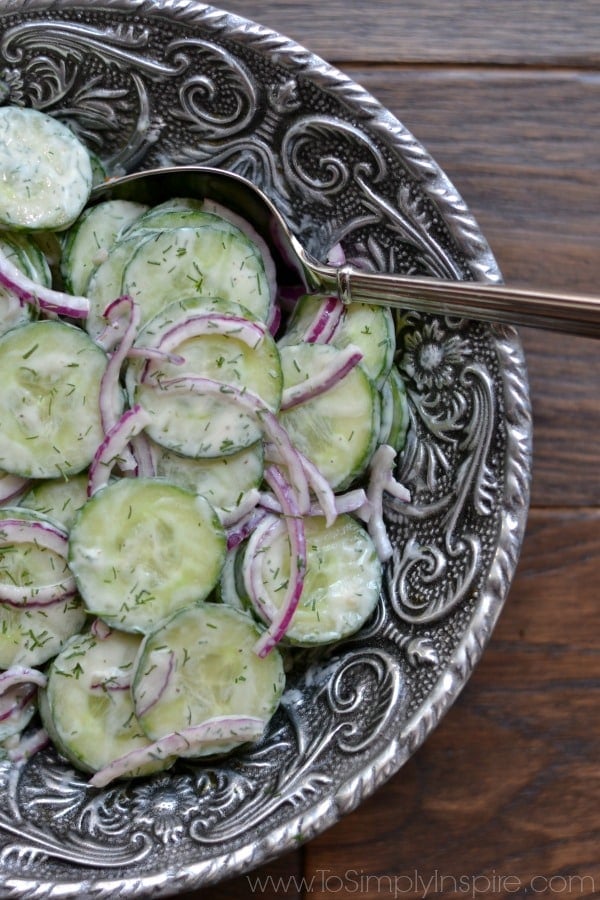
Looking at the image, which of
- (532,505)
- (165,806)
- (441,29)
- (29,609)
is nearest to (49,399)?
(29,609)

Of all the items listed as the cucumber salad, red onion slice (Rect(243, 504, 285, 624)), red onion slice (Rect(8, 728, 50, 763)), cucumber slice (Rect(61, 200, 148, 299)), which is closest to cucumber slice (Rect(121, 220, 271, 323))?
the cucumber salad

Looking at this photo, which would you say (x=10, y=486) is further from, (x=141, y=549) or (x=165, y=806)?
(x=165, y=806)

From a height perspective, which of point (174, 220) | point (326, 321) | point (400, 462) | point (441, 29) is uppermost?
point (441, 29)

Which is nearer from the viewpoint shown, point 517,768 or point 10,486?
point 10,486

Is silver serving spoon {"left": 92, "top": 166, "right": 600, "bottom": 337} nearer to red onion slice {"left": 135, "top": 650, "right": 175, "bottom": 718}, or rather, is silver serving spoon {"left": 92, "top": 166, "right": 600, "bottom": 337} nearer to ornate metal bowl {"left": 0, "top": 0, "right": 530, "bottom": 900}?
ornate metal bowl {"left": 0, "top": 0, "right": 530, "bottom": 900}

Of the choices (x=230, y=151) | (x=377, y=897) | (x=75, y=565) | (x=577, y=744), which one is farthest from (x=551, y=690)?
(x=230, y=151)
